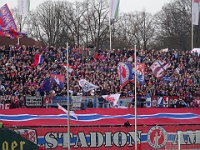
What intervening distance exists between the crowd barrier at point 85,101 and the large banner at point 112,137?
510 cm

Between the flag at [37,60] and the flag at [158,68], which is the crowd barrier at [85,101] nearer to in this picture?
the flag at [158,68]

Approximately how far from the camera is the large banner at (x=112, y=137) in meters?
23.5

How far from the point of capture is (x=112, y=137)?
24938 millimetres

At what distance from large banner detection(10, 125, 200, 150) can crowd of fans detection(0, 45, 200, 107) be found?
221 inches

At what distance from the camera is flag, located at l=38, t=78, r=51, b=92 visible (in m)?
29.9

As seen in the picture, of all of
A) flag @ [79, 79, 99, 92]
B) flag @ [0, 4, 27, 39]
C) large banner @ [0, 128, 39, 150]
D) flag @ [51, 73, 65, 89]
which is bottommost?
large banner @ [0, 128, 39, 150]

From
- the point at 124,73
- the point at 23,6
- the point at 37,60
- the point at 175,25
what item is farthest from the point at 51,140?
the point at 175,25

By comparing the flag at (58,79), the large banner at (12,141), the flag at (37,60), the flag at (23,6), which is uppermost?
the flag at (23,6)

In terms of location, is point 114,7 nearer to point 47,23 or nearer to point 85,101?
point 85,101

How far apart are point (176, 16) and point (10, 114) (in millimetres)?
62073

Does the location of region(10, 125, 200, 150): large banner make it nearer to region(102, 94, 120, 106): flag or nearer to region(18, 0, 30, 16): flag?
region(102, 94, 120, 106): flag

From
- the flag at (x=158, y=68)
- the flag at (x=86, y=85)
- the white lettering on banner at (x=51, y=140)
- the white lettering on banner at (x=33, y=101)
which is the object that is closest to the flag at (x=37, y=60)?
the flag at (x=86, y=85)

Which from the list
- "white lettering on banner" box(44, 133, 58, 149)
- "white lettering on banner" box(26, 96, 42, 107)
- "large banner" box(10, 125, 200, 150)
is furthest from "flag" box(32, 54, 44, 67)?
"white lettering on banner" box(44, 133, 58, 149)

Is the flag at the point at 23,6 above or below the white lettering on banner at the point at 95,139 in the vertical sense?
above
